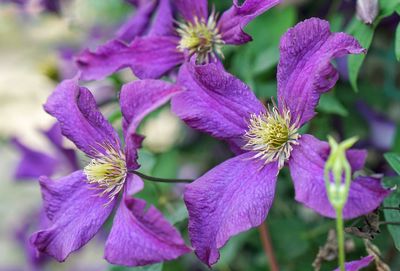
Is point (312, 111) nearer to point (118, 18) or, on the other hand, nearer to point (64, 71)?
point (64, 71)

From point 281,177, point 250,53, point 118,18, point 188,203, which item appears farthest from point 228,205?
point 118,18

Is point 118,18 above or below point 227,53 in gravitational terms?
below

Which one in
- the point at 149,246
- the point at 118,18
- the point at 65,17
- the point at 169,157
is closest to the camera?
the point at 149,246

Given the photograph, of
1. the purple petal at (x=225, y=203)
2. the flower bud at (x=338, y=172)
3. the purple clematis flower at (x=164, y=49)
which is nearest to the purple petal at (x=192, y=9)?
the purple clematis flower at (x=164, y=49)

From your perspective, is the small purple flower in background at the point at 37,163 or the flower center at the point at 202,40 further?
the small purple flower in background at the point at 37,163

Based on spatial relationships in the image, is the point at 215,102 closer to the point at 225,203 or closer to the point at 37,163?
the point at 225,203

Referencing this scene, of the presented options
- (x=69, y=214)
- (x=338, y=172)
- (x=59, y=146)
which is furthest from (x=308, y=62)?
(x=59, y=146)

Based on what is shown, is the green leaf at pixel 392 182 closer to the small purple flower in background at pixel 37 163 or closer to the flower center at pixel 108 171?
the flower center at pixel 108 171
